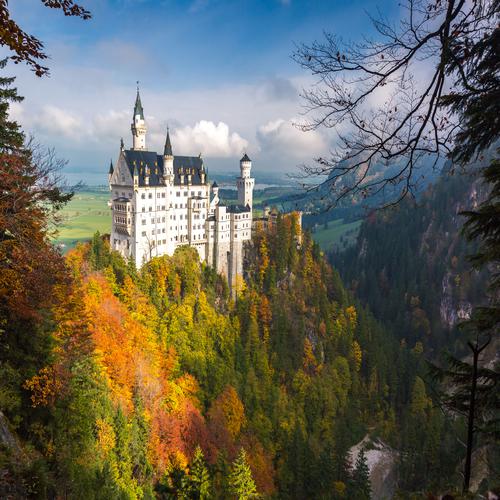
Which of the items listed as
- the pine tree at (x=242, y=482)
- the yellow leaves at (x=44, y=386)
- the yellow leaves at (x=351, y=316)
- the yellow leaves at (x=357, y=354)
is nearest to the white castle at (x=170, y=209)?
the yellow leaves at (x=351, y=316)

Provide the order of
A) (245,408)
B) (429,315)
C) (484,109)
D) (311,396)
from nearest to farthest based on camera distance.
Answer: (484,109) < (245,408) < (311,396) < (429,315)

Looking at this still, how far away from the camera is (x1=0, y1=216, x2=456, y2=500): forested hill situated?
2056cm

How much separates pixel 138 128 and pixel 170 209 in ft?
49.7

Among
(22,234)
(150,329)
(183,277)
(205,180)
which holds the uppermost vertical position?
(205,180)

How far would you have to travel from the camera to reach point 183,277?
6625 centimetres

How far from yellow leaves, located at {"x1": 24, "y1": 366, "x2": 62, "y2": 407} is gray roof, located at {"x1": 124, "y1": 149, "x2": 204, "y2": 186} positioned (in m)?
46.9

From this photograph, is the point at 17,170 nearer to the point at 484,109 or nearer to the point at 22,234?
the point at 22,234

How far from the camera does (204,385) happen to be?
56.9m

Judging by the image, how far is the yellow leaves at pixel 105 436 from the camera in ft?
90.2

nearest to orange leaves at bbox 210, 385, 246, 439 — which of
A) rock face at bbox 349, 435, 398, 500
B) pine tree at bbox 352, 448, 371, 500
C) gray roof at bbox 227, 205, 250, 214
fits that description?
pine tree at bbox 352, 448, 371, 500

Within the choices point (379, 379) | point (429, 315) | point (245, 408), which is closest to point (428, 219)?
point (429, 315)

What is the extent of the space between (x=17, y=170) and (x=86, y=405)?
15827 mm

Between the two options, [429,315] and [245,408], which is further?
[429,315]

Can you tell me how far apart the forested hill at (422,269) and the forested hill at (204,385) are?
3754 cm
